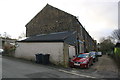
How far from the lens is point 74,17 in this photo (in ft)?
62.2

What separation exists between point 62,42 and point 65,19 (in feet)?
27.5

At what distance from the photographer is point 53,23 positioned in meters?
21.0

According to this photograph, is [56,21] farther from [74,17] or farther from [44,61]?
[44,61]

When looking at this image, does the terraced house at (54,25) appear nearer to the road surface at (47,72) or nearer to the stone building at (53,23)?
the stone building at (53,23)

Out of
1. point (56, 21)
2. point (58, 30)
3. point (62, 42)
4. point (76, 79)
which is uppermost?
point (56, 21)

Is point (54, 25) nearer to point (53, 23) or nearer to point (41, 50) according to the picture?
point (53, 23)

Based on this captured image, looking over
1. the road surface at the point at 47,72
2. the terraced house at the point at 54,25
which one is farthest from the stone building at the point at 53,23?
the road surface at the point at 47,72

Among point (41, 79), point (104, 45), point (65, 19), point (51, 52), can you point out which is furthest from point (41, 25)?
point (104, 45)

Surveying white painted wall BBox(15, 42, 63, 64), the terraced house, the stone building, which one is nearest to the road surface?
white painted wall BBox(15, 42, 63, 64)

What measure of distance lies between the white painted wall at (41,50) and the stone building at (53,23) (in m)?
6.47

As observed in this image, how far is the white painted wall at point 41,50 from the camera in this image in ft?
40.8

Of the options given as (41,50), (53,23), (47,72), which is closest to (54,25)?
(53,23)

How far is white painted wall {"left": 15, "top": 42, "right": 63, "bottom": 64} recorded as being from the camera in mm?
12438

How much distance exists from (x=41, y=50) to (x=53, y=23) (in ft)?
Answer: 27.2
